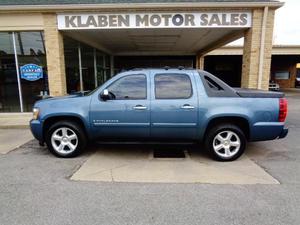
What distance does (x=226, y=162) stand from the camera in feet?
15.5

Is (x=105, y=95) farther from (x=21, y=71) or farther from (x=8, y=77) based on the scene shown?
(x=8, y=77)

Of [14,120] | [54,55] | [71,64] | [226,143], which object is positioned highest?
[54,55]

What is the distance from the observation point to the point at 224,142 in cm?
475

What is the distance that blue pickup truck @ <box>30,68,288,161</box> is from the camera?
4.64 meters

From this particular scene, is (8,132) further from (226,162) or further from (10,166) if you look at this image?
(226,162)

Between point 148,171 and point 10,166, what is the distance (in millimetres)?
2693

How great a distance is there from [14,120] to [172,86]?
6584 millimetres

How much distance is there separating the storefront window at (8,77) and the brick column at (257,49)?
8.41 meters

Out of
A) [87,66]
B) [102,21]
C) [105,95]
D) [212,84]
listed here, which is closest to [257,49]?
[212,84]

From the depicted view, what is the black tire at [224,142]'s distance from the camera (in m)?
4.70

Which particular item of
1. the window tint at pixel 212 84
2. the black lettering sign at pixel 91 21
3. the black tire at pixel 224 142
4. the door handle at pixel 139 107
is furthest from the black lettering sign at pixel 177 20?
the black tire at pixel 224 142

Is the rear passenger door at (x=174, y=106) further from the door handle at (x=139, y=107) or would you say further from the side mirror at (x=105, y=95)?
the side mirror at (x=105, y=95)

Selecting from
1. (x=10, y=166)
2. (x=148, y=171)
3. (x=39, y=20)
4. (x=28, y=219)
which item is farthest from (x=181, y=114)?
(x=39, y=20)

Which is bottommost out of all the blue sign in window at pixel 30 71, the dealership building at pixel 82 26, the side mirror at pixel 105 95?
the side mirror at pixel 105 95
